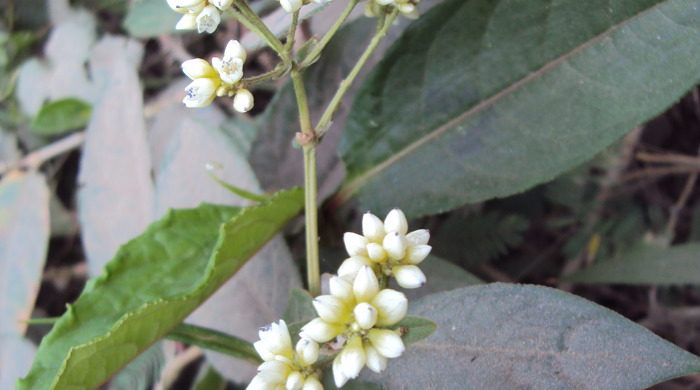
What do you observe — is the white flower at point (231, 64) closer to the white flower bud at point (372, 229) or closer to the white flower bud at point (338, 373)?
the white flower bud at point (372, 229)

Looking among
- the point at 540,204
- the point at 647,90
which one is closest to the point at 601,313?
the point at 647,90

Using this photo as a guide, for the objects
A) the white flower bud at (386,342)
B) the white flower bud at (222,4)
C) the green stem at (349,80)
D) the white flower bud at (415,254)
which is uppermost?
the white flower bud at (222,4)

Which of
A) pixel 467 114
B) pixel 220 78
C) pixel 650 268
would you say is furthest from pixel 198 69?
pixel 650 268

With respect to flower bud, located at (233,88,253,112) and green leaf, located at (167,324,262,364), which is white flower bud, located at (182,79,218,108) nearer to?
flower bud, located at (233,88,253,112)

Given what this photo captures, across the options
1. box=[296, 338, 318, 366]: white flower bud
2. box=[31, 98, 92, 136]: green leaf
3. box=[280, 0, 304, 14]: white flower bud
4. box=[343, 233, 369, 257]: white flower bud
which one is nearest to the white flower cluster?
box=[296, 338, 318, 366]: white flower bud

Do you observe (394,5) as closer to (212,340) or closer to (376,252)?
(376,252)

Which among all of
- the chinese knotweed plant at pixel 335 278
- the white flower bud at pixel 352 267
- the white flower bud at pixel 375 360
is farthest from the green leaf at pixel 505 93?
the white flower bud at pixel 375 360
